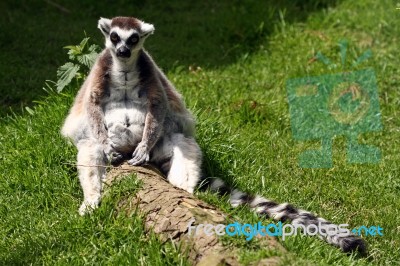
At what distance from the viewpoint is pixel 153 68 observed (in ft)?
16.4

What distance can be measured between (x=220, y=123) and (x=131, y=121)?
3.76 feet

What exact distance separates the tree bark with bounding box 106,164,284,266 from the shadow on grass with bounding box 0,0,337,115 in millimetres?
2644

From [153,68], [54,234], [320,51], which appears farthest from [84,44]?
[320,51]

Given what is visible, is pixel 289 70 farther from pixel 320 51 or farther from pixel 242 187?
pixel 242 187

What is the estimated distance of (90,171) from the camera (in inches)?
177

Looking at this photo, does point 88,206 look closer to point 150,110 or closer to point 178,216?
point 178,216

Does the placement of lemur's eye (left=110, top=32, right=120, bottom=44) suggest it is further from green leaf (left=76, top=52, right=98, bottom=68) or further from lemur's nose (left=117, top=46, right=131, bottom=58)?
green leaf (left=76, top=52, right=98, bottom=68)

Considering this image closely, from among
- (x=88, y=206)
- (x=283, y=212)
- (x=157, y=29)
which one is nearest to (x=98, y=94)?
(x=88, y=206)
